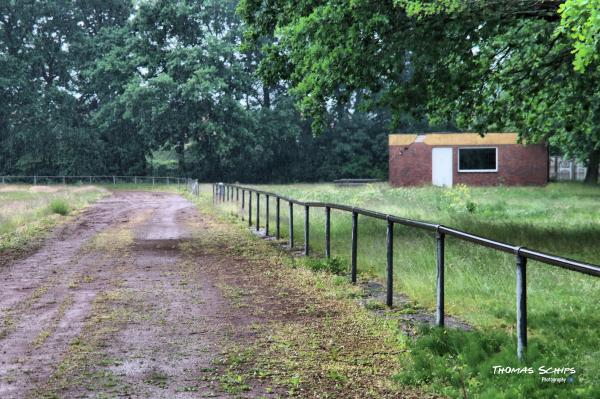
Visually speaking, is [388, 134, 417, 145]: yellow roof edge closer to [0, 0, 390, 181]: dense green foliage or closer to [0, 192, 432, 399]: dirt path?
[0, 0, 390, 181]: dense green foliage

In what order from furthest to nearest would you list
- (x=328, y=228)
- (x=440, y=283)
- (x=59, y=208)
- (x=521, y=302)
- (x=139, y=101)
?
(x=139, y=101), (x=59, y=208), (x=328, y=228), (x=440, y=283), (x=521, y=302)

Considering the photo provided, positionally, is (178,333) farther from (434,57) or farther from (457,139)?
(457,139)

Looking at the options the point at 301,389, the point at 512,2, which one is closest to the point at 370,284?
the point at 301,389

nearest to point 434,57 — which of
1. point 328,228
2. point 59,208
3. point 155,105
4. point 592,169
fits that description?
point 328,228

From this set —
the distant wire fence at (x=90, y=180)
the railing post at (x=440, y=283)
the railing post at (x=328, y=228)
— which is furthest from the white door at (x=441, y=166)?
the railing post at (x=440, y=283)

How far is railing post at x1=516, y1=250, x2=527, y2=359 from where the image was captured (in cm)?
543

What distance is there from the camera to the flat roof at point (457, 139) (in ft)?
149

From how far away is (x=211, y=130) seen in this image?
2378 inches

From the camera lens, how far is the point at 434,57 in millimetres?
15031

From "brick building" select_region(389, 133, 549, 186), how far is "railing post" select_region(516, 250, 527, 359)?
40496mm

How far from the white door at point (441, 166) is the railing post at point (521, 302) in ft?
134

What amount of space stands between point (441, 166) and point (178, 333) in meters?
40.3

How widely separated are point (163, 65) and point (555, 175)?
34754mm

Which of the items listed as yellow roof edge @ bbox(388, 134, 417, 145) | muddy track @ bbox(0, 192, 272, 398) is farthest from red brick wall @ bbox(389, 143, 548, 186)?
muddy track @ bbox(0, 192, 272, 398)
